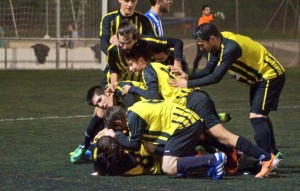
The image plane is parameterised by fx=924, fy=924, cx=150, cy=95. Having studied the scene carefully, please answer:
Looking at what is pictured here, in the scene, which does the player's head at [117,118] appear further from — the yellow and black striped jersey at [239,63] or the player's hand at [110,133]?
the yellow and black striped jersey at [239,63]

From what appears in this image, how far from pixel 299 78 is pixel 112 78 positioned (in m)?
14.7

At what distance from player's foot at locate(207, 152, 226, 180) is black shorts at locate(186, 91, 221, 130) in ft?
1.89

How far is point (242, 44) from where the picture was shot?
9016mm

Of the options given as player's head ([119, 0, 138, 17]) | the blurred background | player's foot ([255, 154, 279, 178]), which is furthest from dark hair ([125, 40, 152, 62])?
the blurred background

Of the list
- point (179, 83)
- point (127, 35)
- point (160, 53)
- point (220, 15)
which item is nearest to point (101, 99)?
point (127, 35)

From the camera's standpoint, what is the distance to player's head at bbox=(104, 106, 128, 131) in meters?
8.79

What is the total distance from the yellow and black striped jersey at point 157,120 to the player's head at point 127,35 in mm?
879

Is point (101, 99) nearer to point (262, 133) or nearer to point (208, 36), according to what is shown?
point (208, 36)

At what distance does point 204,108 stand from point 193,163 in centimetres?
77

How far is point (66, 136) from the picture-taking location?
470 inches

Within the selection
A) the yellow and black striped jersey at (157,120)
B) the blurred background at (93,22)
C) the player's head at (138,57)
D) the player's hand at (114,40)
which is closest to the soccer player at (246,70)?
the yellow and black striped jersey at (157,120)

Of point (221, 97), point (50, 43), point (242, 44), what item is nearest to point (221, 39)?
point (242, 44)

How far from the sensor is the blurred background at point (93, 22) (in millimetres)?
27453

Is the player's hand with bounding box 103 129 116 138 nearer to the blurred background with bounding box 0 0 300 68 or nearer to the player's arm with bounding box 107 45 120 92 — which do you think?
the player's arm with bounding box 107 45 120 92
